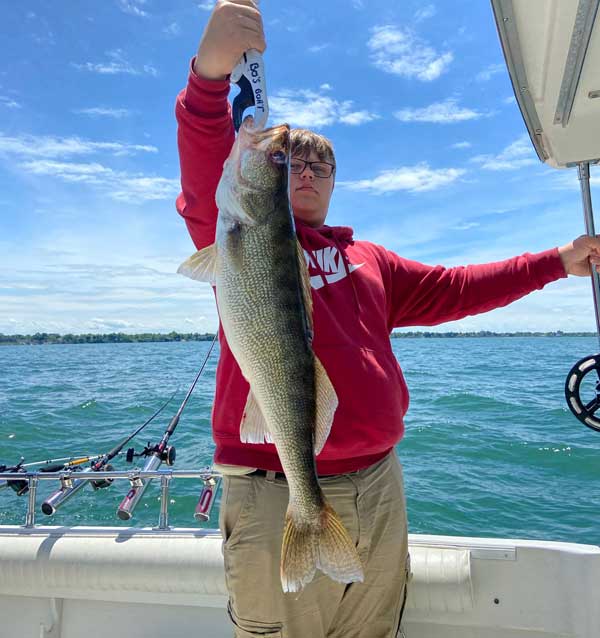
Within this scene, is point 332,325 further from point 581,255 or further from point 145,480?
point 145,480

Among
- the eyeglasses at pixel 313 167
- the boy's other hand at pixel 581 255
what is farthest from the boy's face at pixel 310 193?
the boy's other hand at pixel 581 255

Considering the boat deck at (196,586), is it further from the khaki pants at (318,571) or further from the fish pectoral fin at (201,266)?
the fish pectoral fin at (201,266)

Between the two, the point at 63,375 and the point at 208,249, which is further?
the point at 63,375

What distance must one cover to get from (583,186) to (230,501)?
121 inches

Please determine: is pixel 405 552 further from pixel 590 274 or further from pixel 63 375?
pixel 63 375

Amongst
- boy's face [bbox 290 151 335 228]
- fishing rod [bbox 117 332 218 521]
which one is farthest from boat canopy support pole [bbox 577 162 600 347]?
fishing rod [bbox 117 332 218 521]

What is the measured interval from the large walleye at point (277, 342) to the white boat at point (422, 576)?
1407 mm

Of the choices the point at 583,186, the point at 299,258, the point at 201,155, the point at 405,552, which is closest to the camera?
the point at 299,258

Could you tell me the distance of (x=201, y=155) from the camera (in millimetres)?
1971

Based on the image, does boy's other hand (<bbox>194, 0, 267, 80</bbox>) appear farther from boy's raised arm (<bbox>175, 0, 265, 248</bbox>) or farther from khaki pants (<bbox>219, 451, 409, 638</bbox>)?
khaki pants (<bbox>219, 451, 409, 638</bbox>)

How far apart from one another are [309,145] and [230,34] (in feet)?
2.85

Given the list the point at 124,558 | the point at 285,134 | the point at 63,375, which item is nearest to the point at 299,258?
the point at 285,134

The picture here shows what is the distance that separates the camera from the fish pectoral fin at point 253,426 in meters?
1.81

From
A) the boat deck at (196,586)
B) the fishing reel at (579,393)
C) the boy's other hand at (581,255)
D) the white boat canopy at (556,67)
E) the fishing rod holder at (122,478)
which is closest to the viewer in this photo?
the white boat canopy at (556,67)
